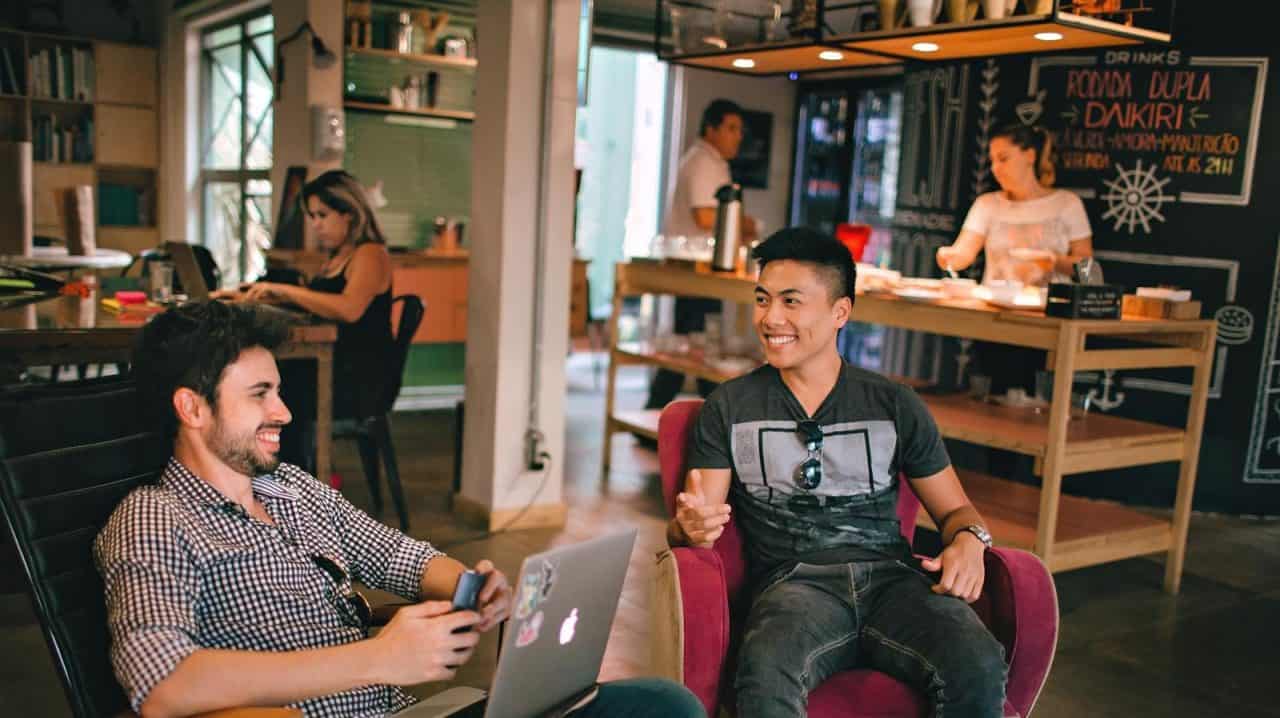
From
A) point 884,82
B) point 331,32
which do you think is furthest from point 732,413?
point 884,82

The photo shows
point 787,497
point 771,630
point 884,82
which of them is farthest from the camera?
point 884,82

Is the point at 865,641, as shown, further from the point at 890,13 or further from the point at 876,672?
the point at 890,13

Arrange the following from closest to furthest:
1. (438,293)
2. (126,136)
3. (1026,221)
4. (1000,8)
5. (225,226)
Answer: (1000,8), (1026,221), (438,293), (126,136), (225,226)

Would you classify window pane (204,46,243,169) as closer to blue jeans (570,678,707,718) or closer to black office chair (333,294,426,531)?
black office chair (333,294,426,531)

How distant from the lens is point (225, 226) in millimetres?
8727

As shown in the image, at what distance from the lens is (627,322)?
10031mm

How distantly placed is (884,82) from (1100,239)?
2.95 m

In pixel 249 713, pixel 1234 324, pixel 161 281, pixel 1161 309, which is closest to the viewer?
pixel 249 713

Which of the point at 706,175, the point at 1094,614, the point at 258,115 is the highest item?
the point at 258,115

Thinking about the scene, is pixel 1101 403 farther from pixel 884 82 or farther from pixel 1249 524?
pixel 884 82

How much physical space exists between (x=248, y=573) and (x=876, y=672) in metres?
1.17

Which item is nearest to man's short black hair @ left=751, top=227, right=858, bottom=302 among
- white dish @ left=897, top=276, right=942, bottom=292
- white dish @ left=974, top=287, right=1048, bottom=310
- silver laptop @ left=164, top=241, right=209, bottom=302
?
white dish @ left=974, top=287, right=1048, bottom=310

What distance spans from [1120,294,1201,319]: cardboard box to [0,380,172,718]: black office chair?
327cm

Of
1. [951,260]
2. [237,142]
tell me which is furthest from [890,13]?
[237,142]
